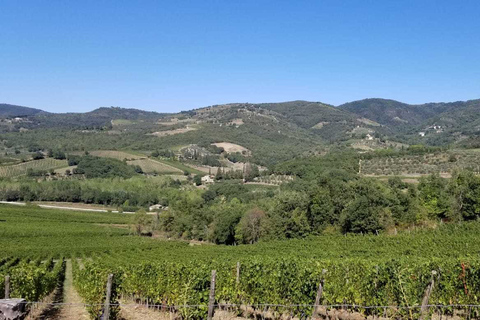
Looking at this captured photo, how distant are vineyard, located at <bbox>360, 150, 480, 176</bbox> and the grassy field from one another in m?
123

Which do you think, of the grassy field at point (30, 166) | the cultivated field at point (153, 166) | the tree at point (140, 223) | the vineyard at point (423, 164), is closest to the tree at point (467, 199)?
the vineyard at point (423, 164)

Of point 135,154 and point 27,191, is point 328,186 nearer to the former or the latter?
point 27,191

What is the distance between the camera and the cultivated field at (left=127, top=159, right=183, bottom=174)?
171250mm

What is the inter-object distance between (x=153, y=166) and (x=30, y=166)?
1899 inches

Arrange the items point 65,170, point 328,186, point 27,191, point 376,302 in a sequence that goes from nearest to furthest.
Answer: point 376,302 < point 328,186 < point 27,191 < point 65,170

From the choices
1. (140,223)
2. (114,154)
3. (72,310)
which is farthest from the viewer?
(114,154)

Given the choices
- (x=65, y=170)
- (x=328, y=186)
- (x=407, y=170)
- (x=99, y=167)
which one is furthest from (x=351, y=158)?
(x=65, y=170)

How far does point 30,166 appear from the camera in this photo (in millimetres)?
159750

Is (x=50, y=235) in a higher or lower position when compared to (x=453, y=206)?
lower

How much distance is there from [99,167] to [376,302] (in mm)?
159571

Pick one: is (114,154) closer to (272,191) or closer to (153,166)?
(153,166)

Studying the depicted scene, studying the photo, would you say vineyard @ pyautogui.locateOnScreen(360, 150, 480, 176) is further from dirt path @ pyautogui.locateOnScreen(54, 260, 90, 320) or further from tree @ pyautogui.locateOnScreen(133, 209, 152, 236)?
dirt path @ pyautogui.locateOnScreen(54, 260, 90, 320)

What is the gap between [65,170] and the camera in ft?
529

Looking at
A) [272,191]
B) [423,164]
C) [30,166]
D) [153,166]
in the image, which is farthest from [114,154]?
[423,164]
